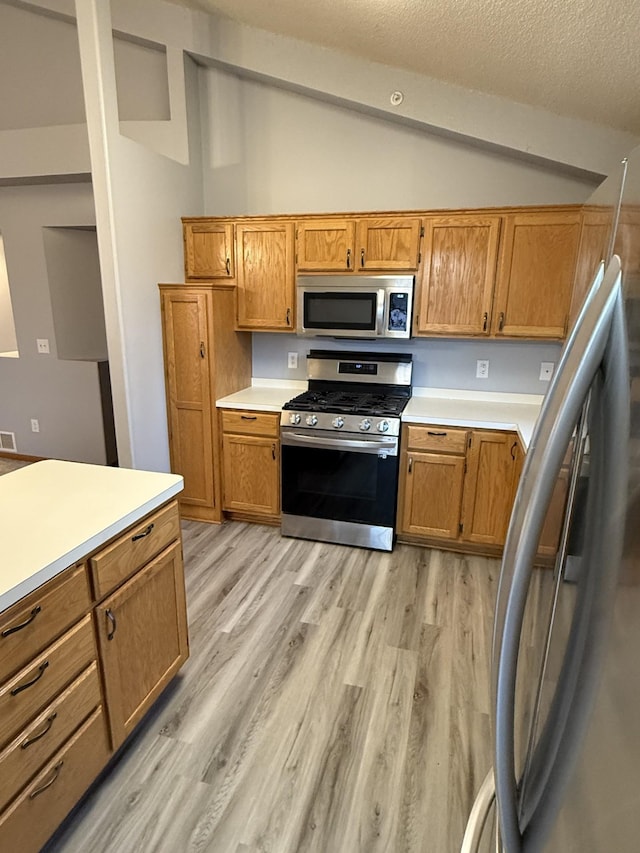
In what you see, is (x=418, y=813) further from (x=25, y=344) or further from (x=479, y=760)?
(x=25, y=344)

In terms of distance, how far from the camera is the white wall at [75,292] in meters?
4.02

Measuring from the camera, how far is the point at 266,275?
3252 millimetres

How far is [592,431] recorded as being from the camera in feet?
1.81

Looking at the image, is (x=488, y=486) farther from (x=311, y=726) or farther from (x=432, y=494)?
(x=311, y=726)

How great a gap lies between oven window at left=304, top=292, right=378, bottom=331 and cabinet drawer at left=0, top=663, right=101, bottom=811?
7.54 ft

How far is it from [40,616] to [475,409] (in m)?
2.58

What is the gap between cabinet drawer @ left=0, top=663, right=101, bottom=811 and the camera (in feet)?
3.83

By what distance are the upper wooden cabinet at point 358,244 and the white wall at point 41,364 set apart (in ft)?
6.07

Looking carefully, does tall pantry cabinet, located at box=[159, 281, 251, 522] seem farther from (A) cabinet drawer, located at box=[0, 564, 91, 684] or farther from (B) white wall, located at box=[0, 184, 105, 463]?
(A) cabinet drawer, located at box=[0, 564, 91, 684]

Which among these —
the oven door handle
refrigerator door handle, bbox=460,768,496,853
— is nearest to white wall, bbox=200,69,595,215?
the oven door handle

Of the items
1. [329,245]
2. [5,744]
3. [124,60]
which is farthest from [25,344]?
[5,744]

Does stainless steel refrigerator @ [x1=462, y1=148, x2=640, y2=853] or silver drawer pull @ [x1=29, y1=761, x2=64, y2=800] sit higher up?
stainless steel refrigerator @ [x1=462, y1=148, x2=640, y2=853]

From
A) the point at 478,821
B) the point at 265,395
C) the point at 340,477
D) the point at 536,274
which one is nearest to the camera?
the point at 478,821

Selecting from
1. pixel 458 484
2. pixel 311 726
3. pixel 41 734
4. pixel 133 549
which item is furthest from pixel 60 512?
pixel 458 484
